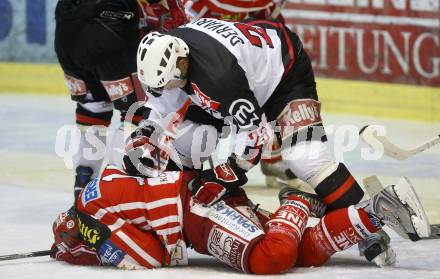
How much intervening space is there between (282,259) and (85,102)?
1.92 meters

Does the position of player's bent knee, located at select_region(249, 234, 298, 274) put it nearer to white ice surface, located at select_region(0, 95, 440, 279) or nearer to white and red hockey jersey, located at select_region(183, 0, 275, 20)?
white ice surface, located at select_region(0, 95, 440, 279)

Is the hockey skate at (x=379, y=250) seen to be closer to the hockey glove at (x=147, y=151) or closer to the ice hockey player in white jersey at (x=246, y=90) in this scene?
the ice hockey player in white jersey at (x=246, y=90)

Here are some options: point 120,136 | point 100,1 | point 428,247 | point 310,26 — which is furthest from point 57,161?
point 428,247

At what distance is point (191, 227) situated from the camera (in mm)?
4363

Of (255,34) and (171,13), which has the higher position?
(255,34)

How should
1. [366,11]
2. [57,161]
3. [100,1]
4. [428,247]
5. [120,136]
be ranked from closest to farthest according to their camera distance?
[428,247] → [100,1] → [120,136] → [57,161] → [366,11]

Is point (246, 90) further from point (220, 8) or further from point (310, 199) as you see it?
point (220, 8)

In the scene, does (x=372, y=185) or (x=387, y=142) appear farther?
(x=387, y=142)

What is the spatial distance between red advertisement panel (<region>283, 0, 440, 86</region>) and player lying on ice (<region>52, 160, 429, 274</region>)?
3558 millimetres

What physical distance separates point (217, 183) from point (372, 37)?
390 centimetres

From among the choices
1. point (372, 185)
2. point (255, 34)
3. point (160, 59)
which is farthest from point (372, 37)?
point (160, 59)

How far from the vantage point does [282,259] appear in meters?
4.22

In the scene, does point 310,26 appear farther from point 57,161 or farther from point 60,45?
point 60,45

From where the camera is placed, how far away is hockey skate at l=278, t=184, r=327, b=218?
4.50m
